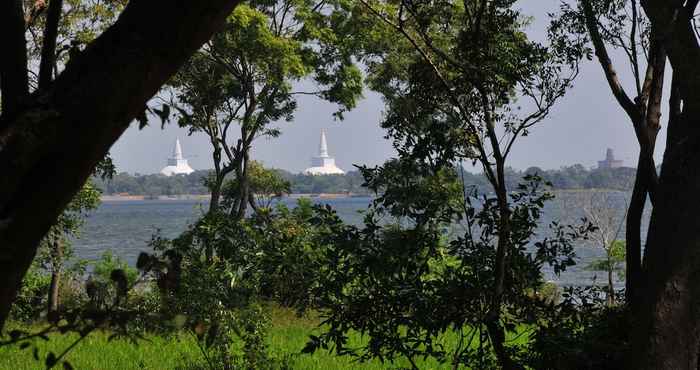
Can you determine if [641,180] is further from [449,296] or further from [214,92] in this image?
[214,92]

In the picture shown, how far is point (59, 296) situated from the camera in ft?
50.8

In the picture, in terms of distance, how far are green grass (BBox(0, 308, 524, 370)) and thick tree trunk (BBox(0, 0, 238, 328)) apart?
600 cm

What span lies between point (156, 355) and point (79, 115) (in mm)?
7658

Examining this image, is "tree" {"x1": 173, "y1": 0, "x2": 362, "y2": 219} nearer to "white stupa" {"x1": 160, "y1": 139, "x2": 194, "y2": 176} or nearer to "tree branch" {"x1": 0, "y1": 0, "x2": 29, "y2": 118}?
"tree branch" {"x1": 0, "y1": 0, "x2": 29, "y2": 118}

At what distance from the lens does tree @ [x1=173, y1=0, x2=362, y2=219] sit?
53.7ft

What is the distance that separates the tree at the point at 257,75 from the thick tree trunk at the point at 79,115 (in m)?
14.2

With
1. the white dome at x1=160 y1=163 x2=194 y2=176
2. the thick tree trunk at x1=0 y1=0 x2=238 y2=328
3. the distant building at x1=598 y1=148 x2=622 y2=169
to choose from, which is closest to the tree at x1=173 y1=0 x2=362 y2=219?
the thick tree trunk at x1=0 y1=0 x2=238 y2=328

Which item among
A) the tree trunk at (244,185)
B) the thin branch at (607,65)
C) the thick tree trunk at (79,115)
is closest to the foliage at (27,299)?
the tree trunk at (244,185)

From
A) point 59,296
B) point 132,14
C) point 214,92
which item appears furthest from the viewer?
point 214,92

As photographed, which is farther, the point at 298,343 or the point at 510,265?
the point at 298,343

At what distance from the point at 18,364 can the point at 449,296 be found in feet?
17.0

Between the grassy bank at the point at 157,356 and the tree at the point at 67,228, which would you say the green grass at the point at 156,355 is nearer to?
the grassy bank at the point at 157,356

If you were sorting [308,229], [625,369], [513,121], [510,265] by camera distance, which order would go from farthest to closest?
[308,229] → [513,121] → [510,265] → [625,369]

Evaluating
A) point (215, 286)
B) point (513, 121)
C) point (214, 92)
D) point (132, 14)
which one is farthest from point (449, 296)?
point (214, 92)
